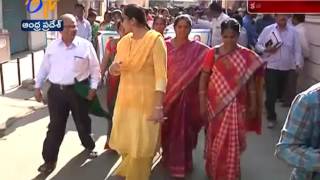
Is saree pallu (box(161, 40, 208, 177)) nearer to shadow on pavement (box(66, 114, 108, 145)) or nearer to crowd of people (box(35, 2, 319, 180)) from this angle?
crowd of people (box(35, 2, 319, 180))

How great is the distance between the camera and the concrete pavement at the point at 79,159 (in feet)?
16.8

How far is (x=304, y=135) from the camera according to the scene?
205cm

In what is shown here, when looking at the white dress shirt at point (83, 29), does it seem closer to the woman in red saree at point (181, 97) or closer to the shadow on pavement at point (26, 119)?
the shadow on pavement at point (26, 119)

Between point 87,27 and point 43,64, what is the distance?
15.4 ft

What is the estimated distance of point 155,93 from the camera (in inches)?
165

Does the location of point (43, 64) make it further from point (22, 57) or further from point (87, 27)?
point (22, 57)

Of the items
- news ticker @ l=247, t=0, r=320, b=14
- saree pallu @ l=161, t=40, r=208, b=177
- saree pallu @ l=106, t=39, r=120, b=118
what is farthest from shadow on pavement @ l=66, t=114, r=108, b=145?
news ticker @ l=247, t=0, r=320, b=14

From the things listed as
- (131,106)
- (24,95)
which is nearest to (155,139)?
(131,106)

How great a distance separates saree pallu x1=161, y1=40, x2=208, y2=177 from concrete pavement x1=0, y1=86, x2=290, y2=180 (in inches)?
9.9

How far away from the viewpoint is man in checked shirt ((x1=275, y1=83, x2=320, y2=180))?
6.57 ft

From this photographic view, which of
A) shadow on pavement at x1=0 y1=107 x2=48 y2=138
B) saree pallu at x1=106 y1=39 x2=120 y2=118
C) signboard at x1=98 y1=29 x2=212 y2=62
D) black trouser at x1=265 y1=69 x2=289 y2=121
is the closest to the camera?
saree pallu at x1=106 y1=39 x2=120 y2=118

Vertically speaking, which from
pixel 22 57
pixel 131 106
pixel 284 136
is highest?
pixel 284 136

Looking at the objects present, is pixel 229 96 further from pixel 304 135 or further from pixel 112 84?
pixel 304 135

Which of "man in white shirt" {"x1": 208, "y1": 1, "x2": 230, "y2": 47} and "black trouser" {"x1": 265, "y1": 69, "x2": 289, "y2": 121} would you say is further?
"man in white shirt" {"x1": 208, "y1": 1, "x2": 230, "y2": 47}
